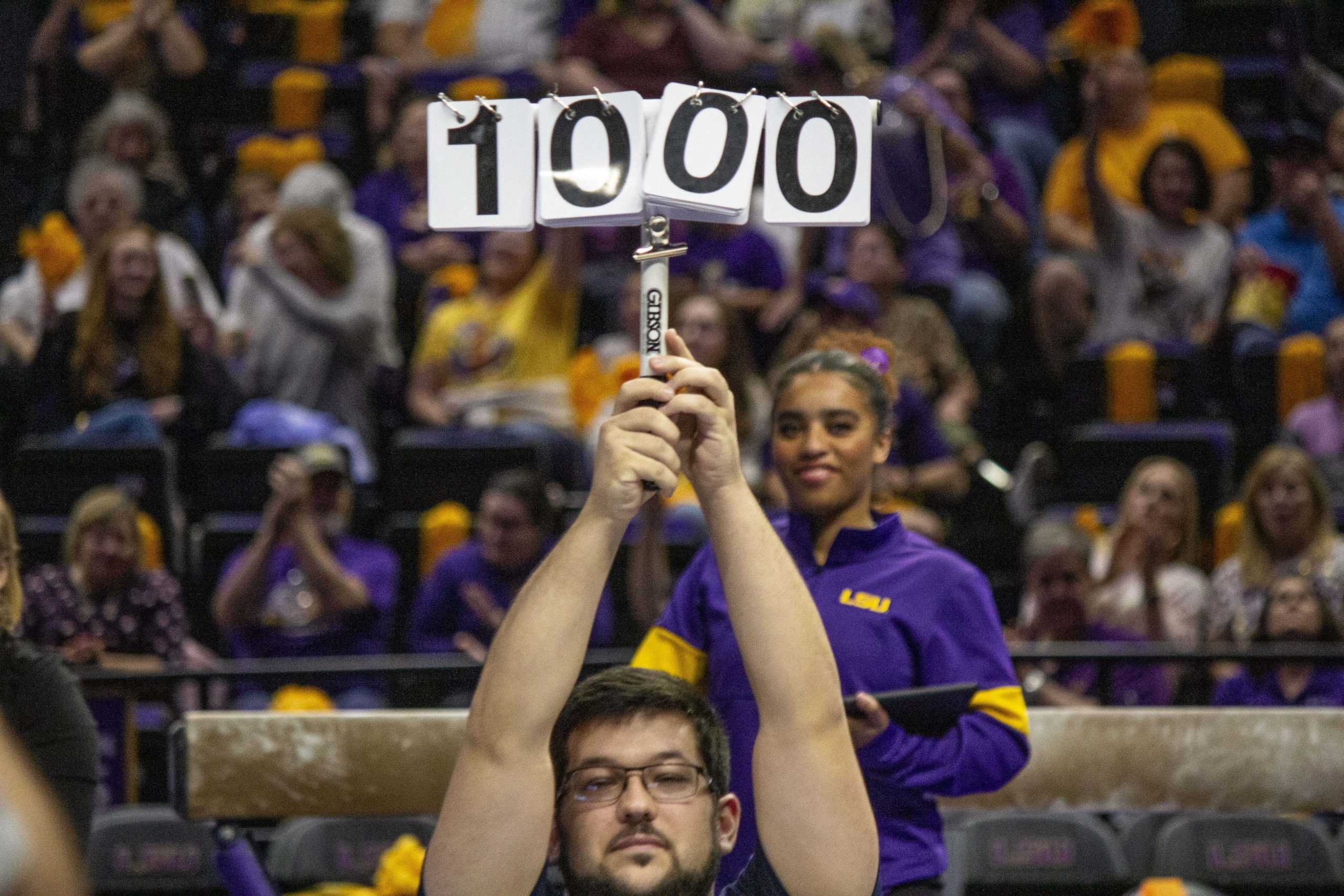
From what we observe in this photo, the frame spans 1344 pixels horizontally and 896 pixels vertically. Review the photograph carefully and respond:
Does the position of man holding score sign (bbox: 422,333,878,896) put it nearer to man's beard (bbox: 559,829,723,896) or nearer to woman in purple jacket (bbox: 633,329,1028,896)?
man's beard (bbox: 559,829,723,896)

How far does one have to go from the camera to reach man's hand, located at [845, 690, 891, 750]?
2686 mm

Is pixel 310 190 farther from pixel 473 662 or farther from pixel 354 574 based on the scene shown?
pixel 473 662

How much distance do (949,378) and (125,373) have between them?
2841 mm

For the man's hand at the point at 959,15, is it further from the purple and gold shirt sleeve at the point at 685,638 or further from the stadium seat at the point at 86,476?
the purple and gold shirt sleeve at the point at 685,638

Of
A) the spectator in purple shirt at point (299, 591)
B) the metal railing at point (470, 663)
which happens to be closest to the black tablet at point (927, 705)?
the metal railing at point (470, 663)

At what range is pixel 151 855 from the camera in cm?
424

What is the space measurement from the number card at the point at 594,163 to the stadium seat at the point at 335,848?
7.21ft

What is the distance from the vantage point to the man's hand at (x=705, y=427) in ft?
7.14

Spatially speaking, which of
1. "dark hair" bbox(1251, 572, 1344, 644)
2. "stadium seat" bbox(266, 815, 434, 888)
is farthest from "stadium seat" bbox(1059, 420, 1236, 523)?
"stadium seat" bbox(266, 815, 434, 888)

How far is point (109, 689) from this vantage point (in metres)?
4.22

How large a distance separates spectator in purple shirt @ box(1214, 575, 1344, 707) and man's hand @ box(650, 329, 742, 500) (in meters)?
2.66

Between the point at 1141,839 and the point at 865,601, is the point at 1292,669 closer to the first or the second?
the point at 1141,839

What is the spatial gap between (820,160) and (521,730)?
0.91m

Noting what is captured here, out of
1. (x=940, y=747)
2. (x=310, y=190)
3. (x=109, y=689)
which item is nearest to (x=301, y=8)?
(x=310, y=190)
